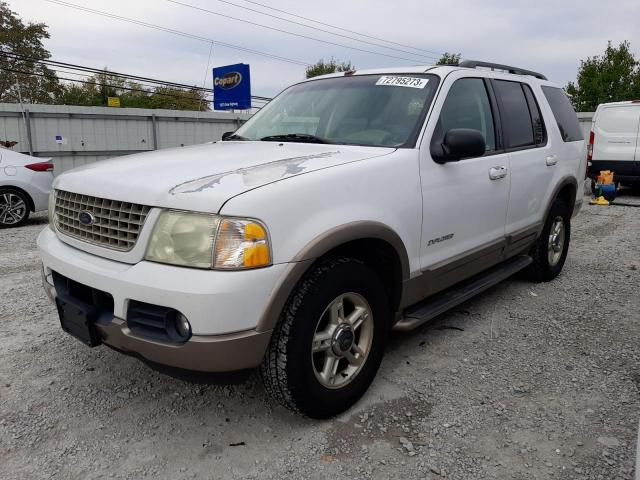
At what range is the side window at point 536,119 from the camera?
14.6ft

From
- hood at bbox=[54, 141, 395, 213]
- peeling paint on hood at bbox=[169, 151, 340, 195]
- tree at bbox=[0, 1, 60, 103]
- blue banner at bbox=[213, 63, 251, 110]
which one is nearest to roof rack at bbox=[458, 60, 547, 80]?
hood at bbox=[54, 141, 395, 213]

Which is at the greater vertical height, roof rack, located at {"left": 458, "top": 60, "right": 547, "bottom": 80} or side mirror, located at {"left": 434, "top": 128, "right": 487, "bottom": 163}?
roof rack, located at {"left": 458, "top": 60, "right": 547, "bottom": 80}

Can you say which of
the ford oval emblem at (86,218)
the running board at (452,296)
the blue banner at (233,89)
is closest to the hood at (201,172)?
the ford oval emblem at (86,218)

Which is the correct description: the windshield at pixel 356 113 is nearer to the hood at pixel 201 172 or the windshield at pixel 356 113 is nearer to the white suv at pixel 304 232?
the white suv at pixel 304 232

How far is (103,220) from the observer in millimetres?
2453

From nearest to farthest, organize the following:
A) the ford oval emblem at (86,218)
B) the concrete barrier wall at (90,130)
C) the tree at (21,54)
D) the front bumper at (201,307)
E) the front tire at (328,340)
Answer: the front bumper at (201,307), the front tire at (328,340), the ford oval emblem at (86,218), the concrete barrier wall at (90,130), the tree at (21,54)

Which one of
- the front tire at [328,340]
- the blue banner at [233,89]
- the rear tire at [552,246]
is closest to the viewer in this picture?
the front tire at [328,340]

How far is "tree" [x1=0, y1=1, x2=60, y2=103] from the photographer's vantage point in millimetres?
→ 35812

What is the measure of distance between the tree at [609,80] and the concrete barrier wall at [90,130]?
107 feet

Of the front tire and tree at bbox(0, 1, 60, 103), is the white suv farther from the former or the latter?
tree at bbox(0, 1, 60, 103)

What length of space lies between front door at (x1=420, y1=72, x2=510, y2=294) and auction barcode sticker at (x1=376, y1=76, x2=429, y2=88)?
6.0 inches

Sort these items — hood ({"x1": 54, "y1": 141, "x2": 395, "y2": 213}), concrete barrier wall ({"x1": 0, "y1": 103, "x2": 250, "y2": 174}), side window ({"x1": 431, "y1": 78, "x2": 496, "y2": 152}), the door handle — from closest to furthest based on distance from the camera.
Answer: hood ({"x1": 54, "y1": 141, "x2": 395, "y2": 213}), side window ({"x1": 431, "y1": 78, "x2": 496, "y2": 152}), the door handle, concrete barrier wall ({"x1": 0, "y1": 103, "x2": 250, "y2": 174})

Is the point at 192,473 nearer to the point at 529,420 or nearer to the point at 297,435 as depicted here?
the point at 297,435

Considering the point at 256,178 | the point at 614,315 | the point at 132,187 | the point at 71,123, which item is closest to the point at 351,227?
the point at 256,178
